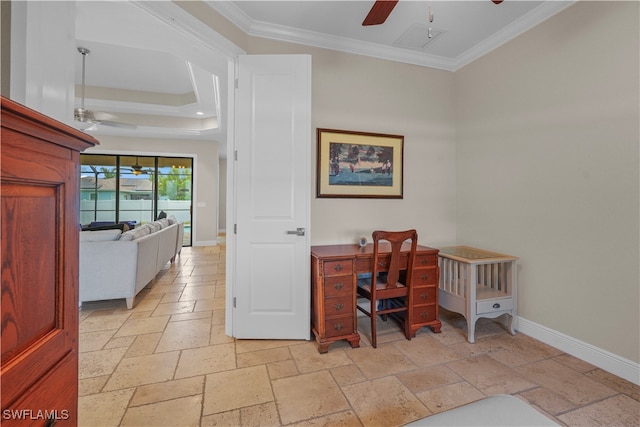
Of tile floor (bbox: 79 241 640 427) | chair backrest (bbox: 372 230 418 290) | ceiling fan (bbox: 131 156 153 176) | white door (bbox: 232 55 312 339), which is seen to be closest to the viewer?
tile floor (bbox: 79 241 640 427)

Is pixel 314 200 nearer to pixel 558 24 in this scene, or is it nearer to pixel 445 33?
pixel 445 33

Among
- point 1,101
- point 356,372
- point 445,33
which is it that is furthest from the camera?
point 445,33

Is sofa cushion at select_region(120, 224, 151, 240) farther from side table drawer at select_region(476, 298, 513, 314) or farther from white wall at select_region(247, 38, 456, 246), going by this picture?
side table drawer at select_region(476, 298, 513, 314)

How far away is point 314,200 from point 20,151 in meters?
2.44

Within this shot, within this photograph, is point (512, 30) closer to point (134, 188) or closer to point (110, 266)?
point (110, 266)

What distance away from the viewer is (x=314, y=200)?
2.97 m

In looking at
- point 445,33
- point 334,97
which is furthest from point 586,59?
point 334,97

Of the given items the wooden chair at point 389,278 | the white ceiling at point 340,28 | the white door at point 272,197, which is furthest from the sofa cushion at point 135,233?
the wooden chair at point 389,278

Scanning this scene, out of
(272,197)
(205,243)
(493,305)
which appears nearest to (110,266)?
(272,197)

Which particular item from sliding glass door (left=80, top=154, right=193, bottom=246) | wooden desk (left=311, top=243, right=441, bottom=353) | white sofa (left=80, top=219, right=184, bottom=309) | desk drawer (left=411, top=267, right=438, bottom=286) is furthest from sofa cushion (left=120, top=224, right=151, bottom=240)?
sliding glass door (left=80, top=154, right=193, bottom=246)

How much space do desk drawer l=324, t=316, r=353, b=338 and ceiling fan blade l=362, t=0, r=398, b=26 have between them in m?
2.26

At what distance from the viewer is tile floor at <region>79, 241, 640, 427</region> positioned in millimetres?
1680

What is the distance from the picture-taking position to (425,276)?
272 centimetres

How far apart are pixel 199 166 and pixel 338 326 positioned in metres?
6.39
